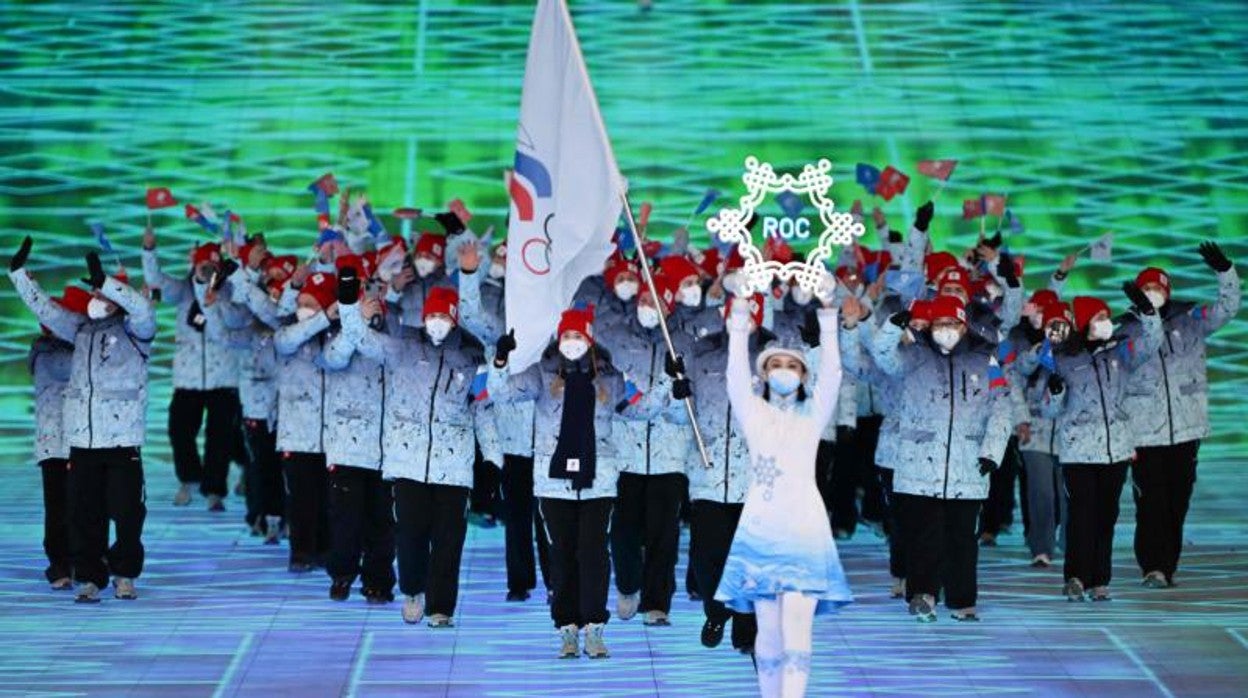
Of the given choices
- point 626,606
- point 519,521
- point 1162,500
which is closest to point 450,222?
point 519,521

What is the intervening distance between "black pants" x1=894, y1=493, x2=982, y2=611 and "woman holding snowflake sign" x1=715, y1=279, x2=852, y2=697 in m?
2.58

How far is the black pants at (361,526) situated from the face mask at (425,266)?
4.05ft

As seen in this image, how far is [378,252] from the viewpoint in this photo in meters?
13.9

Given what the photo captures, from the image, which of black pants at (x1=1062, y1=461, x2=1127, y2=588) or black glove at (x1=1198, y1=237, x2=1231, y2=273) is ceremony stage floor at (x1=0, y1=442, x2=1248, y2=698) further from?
black glove at (x1=1198, y1=237, x2=1231, y2=273)

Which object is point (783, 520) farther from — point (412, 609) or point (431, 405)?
point (412, 609)

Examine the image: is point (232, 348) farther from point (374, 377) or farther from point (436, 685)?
point (436, 685)

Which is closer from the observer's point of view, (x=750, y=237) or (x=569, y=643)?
(x=750, y=237)

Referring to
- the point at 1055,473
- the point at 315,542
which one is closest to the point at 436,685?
the point at 315,542

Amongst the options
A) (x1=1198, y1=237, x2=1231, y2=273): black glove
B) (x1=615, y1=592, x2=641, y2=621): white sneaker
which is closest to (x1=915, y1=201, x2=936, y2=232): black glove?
(x1=1198, y1=237, x2=1231, y2=273): black glove

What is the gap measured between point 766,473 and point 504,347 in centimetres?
182

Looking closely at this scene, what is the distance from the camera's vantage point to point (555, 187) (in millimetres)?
11086

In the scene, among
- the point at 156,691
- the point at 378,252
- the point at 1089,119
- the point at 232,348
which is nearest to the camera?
the point at 156,691

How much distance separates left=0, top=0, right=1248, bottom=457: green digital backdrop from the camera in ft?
63.5

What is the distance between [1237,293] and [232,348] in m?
5.84
